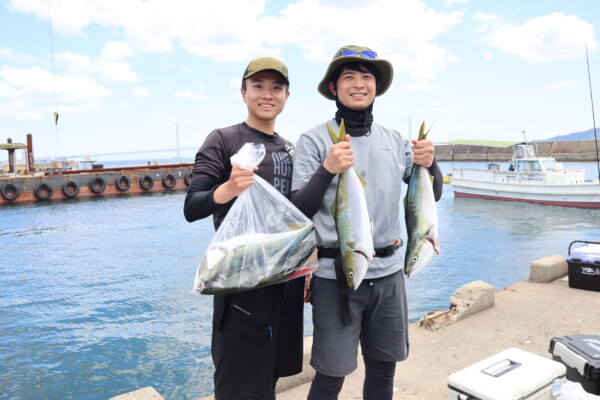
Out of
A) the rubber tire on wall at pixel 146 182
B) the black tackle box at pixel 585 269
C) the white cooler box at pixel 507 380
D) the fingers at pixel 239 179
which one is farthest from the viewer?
the rubber tire on wall at pixel 146 182

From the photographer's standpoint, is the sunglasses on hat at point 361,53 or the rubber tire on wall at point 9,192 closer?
the sunglasses on hat at point 361,53

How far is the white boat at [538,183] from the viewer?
21.5 meters

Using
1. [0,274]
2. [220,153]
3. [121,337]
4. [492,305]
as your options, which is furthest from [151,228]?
[220,153]

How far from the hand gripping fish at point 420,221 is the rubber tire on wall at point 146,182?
34.8m

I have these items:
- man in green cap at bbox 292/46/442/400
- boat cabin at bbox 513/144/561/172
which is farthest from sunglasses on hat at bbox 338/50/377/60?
boat cabin at bbox 513/144/561/172

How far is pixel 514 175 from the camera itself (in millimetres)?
24062

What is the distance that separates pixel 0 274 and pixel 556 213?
23.2 m

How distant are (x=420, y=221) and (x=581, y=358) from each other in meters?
1.54

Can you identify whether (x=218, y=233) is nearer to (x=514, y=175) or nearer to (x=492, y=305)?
(x=492, y=305)

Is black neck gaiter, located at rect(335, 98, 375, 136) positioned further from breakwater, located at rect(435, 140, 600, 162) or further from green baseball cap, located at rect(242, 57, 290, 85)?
breakwater, located at rect(435, 140, 600, 162)

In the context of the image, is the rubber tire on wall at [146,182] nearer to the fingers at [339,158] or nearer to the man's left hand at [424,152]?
the man's left hand at [424,152]

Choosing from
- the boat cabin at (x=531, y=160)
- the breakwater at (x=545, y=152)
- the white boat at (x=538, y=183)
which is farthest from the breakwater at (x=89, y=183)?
the breakwater at (x=545, y=152)

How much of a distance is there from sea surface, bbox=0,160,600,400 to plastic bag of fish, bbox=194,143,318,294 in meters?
4.13

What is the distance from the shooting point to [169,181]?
1404 inches
